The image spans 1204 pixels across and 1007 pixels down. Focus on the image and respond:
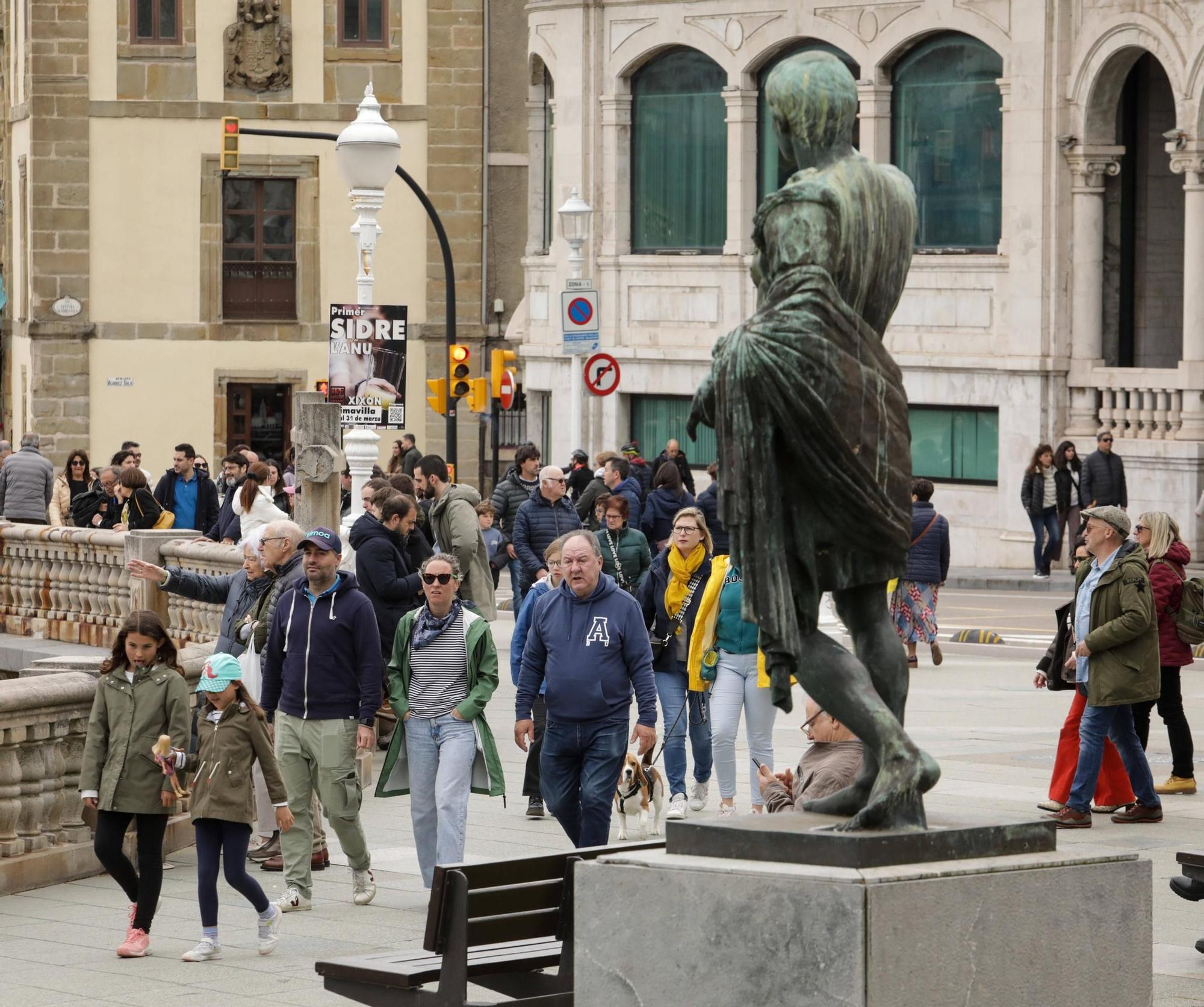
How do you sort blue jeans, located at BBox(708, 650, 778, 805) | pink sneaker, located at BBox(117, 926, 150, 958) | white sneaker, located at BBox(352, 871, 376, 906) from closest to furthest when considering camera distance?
pink sneaker, located at BBox(117, 926, 150, 958)
white sneaker, located at BBox(352, 871, 376, 906)
blue jeans, located at BBox(708, 650, 778, 805)

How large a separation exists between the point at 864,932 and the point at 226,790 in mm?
4910

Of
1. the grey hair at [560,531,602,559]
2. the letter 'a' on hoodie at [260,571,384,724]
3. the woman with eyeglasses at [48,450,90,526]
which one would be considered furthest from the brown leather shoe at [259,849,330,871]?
the woman with eyeglasses at [48,450,90,526]

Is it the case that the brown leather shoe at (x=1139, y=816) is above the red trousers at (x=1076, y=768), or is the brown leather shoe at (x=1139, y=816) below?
below

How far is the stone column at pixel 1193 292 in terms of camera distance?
33469 mm

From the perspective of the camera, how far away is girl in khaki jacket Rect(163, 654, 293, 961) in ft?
35.8

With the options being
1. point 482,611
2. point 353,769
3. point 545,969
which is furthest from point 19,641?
point 545,969

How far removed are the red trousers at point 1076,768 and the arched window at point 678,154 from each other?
2465 cm

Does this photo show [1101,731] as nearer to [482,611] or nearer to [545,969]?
[482,611]

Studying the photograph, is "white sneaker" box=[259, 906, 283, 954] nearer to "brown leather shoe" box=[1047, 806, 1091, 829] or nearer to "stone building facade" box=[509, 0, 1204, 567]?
"brown leather shoe" box=[1047, 806, 1091, 829]

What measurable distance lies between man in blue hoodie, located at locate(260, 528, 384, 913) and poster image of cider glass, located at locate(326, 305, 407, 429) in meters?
8.33

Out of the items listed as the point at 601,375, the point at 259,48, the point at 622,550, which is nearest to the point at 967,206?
the point at 601,375

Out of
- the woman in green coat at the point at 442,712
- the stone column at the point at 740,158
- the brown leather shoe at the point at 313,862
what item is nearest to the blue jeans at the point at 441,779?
the woman in green coat at the point at 442,712

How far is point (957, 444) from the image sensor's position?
118 feet

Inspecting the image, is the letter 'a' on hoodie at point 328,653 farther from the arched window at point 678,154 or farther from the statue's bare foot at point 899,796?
the arched window at point 678,154
